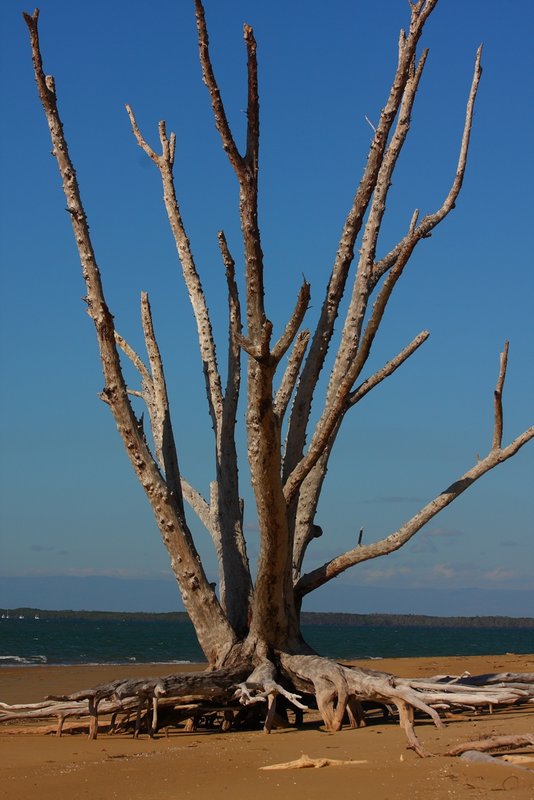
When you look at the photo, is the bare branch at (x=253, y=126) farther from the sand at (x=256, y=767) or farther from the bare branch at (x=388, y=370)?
the sand at (x=256, y=767)

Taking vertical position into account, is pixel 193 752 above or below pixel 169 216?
below

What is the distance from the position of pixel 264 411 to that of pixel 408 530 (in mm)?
2075

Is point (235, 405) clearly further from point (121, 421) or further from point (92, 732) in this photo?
point (92, 732)

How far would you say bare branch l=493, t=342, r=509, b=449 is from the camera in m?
8.71

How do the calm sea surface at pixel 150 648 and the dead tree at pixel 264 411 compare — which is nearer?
the dead tree at pixel 264 411

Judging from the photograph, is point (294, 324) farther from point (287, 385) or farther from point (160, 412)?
point (160, 412)

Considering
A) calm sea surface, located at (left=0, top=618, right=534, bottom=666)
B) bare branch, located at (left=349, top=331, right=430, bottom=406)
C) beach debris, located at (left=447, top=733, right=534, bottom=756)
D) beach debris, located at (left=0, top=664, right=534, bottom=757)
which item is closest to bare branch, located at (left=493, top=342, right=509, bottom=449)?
bare branch, located at (left=349, top=331, right=430, bottom=406)

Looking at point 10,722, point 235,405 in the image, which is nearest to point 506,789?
point 10,722

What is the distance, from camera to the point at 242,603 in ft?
28.5

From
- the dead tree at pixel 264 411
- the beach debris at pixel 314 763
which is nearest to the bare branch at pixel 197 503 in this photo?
the dead tree at pixel 264 411

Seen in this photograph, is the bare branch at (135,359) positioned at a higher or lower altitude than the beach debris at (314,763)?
higher

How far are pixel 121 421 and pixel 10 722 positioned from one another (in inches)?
100

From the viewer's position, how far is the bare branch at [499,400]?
871cm

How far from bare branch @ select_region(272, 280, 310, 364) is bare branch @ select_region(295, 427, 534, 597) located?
2337 mm
